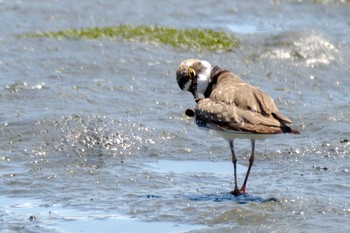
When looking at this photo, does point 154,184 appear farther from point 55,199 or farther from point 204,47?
point 204,47

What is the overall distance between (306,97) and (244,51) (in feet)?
6.83

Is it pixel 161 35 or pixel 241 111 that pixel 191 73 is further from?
pixel 161 35

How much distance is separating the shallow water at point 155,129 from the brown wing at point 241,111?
0.65 meters

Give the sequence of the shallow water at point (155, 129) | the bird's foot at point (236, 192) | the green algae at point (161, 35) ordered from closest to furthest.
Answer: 1. the shallow water at point (155, 129)
2. the bird's foot at point (236, 192)
3. the green algae at point (161, 35)

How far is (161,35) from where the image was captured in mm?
15266

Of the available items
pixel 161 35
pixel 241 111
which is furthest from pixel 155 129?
pixel 161 35

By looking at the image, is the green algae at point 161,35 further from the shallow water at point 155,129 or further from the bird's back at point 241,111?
the bird's back at point 241,111

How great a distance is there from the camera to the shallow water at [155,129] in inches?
333

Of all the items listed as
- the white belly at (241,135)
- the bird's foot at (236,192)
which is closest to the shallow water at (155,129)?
the bird's foot at (236,192)

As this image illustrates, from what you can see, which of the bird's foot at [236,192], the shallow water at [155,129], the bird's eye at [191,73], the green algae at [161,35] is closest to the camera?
the shallow water at [155,129]

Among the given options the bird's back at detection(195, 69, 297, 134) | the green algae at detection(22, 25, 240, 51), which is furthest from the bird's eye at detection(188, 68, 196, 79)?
the green algae at detection(22, 25, 240, 51)

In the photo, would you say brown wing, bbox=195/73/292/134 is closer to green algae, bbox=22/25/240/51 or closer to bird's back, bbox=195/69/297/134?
bird's back, bbox=195/69/297/134

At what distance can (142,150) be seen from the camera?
35.2ft

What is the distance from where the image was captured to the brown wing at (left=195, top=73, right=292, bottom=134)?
A: 872 centimetres
